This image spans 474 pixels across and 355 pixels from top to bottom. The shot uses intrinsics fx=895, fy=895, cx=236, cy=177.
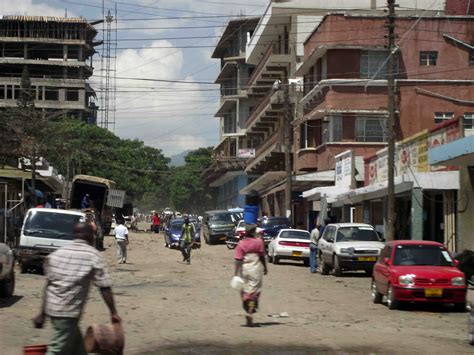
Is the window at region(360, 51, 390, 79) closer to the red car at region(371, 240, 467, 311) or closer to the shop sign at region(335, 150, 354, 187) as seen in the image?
the shop sign at region(335, 150, 354, 187)

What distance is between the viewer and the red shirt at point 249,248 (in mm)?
16281

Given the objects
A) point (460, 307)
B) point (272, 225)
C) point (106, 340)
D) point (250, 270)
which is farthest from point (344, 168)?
point (106, 340)

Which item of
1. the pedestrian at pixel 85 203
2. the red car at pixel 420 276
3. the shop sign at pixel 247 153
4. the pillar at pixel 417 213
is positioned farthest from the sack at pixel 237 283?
the shop sign at pixel 247 153

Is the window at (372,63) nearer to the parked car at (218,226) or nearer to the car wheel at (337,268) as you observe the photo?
the parked car at (218,226)

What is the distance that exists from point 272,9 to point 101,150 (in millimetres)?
37318

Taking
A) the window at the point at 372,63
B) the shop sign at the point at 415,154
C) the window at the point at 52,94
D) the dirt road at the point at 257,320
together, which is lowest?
the dirt road at the point at 257,320

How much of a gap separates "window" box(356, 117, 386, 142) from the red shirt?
113 feet

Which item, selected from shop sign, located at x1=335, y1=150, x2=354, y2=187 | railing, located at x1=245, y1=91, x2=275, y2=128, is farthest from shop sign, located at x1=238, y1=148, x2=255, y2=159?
shop sign, located at x1=335, y1=150, x2=354, y2=187

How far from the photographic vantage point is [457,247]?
31.5 metres

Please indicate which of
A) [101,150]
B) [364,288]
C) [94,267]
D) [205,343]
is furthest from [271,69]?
[94,267]

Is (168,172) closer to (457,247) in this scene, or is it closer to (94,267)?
(457,247)

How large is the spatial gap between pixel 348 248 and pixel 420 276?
10536mm

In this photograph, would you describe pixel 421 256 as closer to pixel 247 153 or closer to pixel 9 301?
pixel 9 301

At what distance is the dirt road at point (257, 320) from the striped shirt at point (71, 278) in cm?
409
